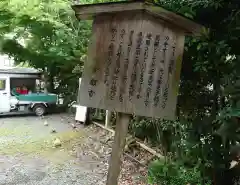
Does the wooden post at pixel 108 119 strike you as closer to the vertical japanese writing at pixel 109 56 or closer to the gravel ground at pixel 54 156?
the gravel ground at pixel 54 156

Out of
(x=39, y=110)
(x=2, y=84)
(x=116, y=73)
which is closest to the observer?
(x=116, y=73)

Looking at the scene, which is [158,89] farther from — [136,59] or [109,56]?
[109,56]

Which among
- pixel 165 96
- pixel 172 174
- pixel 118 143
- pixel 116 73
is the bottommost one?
pixel 172 174

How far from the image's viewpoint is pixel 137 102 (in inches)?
98.7

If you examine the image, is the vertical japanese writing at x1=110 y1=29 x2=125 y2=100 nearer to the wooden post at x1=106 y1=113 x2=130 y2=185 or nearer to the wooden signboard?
the wooden signboard

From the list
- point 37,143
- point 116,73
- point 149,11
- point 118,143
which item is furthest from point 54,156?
point 149,11

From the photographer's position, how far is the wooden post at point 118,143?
2689 millimetres

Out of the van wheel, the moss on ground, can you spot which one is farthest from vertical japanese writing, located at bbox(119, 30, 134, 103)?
the van wheel

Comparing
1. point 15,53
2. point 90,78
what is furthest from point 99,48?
point 15,53

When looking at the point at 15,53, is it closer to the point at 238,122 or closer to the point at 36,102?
the point at 36,102

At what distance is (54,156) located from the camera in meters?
6.79

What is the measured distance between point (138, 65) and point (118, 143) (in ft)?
2.54

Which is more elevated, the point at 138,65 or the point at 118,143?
the point at 138,65

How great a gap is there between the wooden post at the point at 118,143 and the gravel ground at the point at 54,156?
243cm
